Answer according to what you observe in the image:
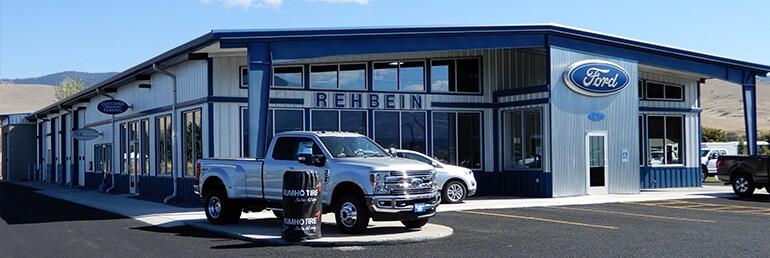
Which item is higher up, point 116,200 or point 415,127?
point 415,127

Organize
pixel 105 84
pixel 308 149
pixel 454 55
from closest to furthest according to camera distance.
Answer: pixel 308 149 < pixel 454 55 < pixel 105 84

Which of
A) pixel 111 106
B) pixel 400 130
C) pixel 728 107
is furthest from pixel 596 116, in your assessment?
pixel 728 107

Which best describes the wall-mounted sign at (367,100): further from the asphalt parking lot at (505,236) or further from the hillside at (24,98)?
the hillside at (24,98)

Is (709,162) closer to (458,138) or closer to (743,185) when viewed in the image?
(743,185)

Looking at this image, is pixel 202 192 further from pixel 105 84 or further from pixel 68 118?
pixel 68 118

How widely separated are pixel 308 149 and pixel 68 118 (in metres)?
33.3

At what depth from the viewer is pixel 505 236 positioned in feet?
49.5

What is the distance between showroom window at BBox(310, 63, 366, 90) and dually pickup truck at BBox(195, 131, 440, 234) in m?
7.79

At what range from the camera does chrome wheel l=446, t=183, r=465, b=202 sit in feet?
76.2

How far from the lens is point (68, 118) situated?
4572 centimetres

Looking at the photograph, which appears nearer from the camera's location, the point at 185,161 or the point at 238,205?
the point at 238,205

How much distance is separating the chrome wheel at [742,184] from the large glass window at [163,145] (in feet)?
57.2

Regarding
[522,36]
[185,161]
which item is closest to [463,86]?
[522,36]

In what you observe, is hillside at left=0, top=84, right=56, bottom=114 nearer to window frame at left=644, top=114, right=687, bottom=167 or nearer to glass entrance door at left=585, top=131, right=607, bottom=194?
window frame at left=644, top=114, right=687, bottom=167
